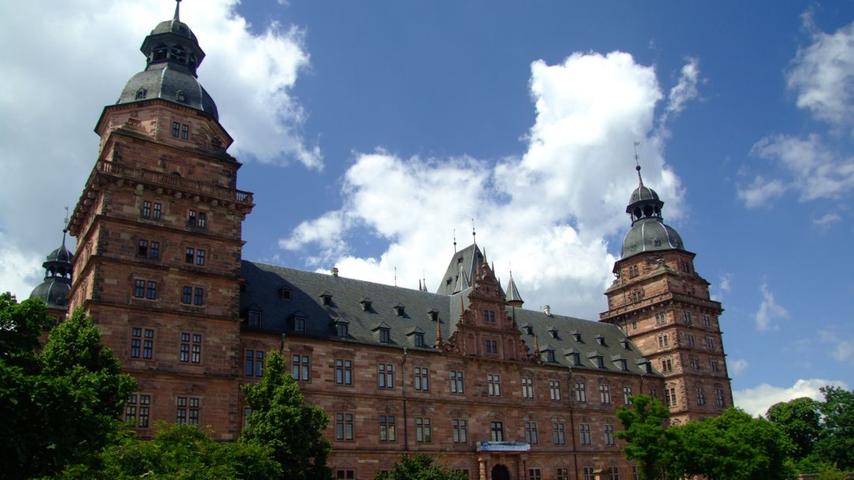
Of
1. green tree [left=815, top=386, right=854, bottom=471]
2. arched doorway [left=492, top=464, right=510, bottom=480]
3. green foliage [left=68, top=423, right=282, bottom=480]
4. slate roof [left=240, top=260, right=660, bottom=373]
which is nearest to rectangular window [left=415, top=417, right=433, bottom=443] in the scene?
slate roof [left=240, top=260, right=660, bottom=373]

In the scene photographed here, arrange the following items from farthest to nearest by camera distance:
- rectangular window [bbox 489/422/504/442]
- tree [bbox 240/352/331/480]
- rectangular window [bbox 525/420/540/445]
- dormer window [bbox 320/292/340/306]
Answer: rectangular window [bbox 525/420/540/445]
rectangular window [bbox 489/422/504/442]
dormer window [bbox 320/292/340/306]
tree [bbox 240/352/331/480]

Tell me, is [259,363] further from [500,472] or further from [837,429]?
[837,429]

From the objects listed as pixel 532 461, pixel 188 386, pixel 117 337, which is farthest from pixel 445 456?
pixel 117 337

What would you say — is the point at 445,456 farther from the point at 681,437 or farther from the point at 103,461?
the point at 103,461

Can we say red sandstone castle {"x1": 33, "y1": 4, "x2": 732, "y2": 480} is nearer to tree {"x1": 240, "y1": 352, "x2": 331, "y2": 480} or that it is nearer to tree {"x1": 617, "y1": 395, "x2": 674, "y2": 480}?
tree {"x1": 240, "y1": 352, "x2": 331, "y2": 480}

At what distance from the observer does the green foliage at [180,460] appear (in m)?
28.5

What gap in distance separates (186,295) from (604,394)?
124 ft

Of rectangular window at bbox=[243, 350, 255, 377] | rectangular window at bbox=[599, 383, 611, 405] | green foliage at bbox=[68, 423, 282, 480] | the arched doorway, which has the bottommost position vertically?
the arched doorway

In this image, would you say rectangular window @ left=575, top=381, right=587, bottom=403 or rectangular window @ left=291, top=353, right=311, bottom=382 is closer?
rectangular window @ left=291, top=353, right=311, bottom=382

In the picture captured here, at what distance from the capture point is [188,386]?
41.5 meters

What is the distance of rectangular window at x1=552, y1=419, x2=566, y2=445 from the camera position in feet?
197

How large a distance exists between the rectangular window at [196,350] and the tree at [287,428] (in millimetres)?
4759

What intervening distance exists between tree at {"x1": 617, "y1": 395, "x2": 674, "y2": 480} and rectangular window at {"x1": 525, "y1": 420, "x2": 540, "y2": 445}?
313 inches

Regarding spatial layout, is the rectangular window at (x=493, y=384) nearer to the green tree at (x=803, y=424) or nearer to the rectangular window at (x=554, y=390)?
the rectangular window at (x=554, y=390)
